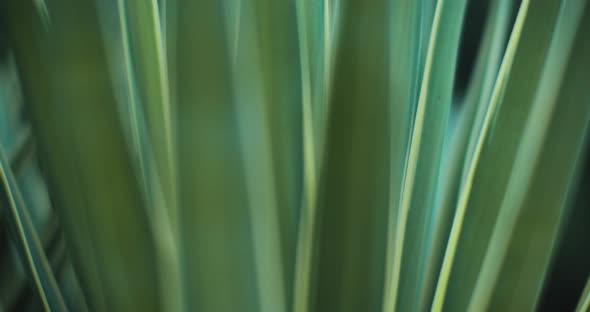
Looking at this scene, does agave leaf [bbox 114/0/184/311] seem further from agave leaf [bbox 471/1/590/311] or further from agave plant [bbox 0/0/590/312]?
agave leaf [bbox 471/1/590/311]

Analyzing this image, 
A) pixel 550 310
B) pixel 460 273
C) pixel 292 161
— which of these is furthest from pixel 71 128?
pixel 550 310

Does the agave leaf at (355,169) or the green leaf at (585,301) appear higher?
the agave leaf at (355,169)

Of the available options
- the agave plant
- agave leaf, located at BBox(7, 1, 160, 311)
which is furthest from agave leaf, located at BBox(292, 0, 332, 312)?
agave leaf, located at BBox(7, 1, 160, 311)

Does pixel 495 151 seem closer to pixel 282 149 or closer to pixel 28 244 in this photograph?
pixel 282 149

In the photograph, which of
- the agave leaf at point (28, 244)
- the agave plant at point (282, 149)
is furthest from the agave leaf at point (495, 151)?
the agave leaf at point (28, 244)

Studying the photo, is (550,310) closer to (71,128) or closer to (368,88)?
(368,88)

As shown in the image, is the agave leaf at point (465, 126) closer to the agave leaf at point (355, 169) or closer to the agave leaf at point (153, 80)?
the agave leaf at point (355, 169)

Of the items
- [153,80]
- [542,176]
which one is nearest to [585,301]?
[542,176]
